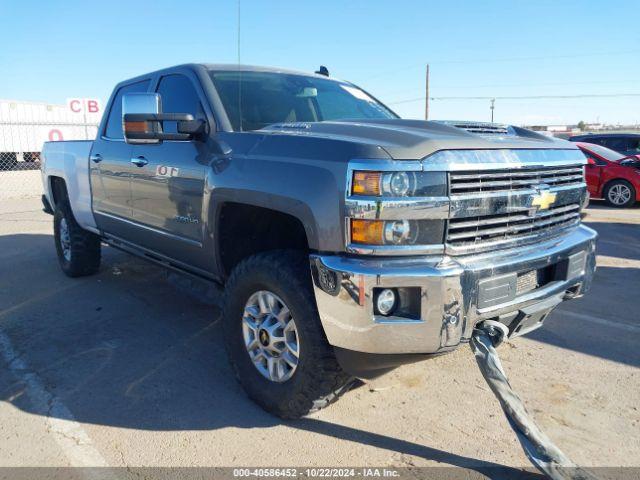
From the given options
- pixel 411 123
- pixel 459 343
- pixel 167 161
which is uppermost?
pixel 411 123

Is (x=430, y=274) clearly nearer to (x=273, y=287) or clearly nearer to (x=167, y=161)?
(x=273, y=287)

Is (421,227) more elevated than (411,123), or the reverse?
(411,123)

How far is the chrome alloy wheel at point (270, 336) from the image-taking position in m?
2.85

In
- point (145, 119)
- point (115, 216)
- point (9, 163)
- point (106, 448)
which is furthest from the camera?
point (9, 163)

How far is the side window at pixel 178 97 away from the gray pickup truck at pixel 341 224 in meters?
0.02

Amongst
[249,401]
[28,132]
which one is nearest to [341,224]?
[249,401]

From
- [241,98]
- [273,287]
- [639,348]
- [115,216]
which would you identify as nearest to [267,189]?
[273,287]

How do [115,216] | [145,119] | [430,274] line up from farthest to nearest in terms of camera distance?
[115,216] < [145,119] < [430,274]

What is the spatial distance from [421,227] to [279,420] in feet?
4.64

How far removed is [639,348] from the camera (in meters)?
3.87

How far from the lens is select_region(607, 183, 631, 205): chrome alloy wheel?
38.7 feet

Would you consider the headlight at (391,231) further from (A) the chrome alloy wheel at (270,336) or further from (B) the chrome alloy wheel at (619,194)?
(B) the chrome alloy wheel at (619,194)

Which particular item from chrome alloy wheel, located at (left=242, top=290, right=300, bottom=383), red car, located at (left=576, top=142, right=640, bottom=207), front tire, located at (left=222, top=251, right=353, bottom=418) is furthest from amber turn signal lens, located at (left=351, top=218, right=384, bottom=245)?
red car, located at (left=576, top=142, right=640, bottom=207)

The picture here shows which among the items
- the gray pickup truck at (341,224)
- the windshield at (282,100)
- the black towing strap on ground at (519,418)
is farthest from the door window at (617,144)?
the black towing strap on ground at (519,418)
